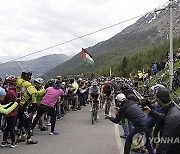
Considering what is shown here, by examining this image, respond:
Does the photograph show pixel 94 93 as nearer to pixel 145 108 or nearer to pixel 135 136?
pixel 135 136

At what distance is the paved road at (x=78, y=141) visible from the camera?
29.6 ft

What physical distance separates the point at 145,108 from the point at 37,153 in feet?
13.7

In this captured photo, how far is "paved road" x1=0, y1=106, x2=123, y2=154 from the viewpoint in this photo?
9.02 meters

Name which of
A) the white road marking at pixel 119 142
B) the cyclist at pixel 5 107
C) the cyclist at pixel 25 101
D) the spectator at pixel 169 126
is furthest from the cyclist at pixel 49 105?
the spectator at pixel 169 126

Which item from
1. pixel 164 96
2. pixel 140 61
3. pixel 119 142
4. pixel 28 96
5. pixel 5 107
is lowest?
pixel 119 142

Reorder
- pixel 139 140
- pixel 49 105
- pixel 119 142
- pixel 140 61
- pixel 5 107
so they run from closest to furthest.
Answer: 1. pixel 139 140
2. pixel 5 107
3. pixel 119 142
4. pixel 49 105
5. pixel 140 61

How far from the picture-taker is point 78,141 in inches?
404

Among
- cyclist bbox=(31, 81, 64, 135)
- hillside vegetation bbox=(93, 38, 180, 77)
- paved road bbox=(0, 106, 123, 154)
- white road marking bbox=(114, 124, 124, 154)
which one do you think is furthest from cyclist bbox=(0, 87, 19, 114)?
hillside vegetation bbox=(93, 38, 180, 77)

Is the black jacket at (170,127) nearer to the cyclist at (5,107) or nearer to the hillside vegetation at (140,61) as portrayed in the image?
the cyclist at (5,107)

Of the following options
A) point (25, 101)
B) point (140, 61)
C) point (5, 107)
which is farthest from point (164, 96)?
point (140, 61)

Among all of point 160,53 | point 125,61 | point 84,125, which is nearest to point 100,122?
point 84,125

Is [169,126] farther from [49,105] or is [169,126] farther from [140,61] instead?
[140,61]

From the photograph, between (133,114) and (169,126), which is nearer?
(169,126)

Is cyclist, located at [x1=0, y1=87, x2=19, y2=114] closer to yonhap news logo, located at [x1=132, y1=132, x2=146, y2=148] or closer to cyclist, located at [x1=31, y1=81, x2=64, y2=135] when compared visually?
cyclist, located at [x1=31, y1=81, x2=64, y2=135]
